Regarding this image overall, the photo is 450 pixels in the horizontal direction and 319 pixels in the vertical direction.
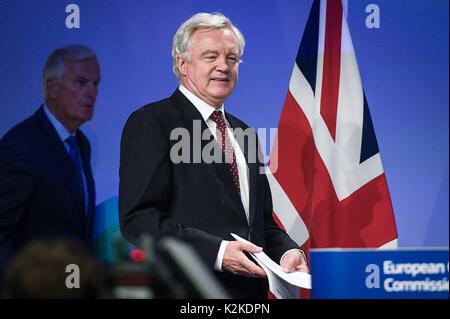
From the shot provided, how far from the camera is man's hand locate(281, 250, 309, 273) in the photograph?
3.59m

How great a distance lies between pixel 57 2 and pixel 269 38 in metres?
1.31

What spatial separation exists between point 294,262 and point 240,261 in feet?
0.98

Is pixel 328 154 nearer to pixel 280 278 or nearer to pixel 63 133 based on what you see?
pixel 280 278

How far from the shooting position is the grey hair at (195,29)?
13.0 ft

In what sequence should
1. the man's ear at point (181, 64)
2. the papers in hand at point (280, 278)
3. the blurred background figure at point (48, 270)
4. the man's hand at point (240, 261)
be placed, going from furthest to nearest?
1. the man's ear at point (181, 64)
2. the man's hand at point (240, 261)
3. the papers in hand at point (280, 278)
4. the blurred background figure at point (48, 270)

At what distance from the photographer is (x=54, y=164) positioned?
13.1 feet

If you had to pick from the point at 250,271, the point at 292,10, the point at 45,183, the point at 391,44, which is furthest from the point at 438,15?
the point at 45,183

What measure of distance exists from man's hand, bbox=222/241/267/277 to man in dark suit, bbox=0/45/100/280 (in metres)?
0.95

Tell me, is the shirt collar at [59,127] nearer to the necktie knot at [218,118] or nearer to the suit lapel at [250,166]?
the necktie knot at [218,118]

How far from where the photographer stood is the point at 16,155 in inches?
159

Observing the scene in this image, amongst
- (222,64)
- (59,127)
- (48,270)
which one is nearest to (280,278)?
(222,64)

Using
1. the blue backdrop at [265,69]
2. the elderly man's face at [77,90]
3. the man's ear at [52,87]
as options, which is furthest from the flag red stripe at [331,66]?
the man's ear at [52,87]

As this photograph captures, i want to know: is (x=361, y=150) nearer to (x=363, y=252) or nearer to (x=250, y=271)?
(x=250, y=271)

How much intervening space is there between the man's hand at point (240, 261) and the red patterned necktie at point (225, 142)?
37 cm
